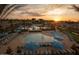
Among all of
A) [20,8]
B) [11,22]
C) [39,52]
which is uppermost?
[20,8]

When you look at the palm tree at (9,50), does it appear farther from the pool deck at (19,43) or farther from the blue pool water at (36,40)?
the blue pool water at (36,40)

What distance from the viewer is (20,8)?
5.93 feet

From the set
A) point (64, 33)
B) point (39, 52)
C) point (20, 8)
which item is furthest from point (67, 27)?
point (20, 8)

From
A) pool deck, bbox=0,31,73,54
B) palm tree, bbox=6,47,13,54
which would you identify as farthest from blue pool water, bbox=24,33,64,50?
palm tree, bbox=6,47,13,54

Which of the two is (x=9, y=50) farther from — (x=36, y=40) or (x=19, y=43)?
(x=36, y=40)

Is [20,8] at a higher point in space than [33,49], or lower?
higher

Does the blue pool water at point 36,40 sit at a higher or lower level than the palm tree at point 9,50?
higher

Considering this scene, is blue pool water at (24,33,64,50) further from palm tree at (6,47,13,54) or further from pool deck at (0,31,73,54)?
palm tree at (6,47,13,54)

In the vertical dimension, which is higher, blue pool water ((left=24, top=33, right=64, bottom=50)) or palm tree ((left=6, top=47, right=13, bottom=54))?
blue pool water ((left=24, top=33, right=64, bottom=50))

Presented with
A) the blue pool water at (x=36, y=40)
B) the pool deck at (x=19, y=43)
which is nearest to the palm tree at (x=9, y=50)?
the pool deck at (x=19, y=43)

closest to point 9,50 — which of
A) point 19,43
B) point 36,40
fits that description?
point 19,43

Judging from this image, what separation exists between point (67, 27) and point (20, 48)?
515mm

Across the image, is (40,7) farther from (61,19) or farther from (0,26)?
(0,26)

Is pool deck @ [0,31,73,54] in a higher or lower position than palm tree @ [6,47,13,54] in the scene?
higher
